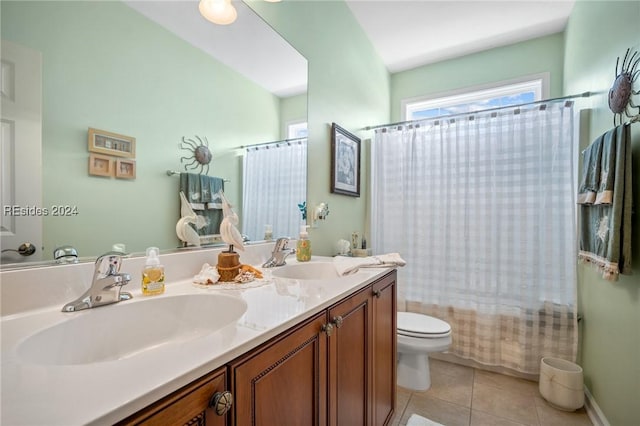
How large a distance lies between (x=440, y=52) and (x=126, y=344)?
3078mm

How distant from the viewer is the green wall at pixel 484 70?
92.2 inches

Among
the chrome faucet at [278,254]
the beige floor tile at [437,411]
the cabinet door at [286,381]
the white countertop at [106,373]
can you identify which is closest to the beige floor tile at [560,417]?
the beige floor tile at [437,411]

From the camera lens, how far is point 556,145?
6.38ft

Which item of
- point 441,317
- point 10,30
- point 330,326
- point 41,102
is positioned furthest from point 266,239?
point 441,317

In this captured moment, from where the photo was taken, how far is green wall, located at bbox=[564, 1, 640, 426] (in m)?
1.23

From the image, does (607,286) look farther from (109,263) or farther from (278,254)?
(109,263)

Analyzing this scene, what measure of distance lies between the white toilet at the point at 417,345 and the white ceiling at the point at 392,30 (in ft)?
5.39

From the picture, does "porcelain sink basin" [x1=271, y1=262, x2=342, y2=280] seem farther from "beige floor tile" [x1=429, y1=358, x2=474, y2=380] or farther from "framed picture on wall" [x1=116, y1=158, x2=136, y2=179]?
"beige floor tile" [x1=429, y1=358, x2=474, y2=380]

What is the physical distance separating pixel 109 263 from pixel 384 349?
118 cm

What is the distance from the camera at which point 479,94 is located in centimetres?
262

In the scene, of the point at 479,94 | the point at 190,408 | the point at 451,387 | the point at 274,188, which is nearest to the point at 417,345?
the point at 451,387

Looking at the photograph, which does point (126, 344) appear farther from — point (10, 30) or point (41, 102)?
point (10, 30)

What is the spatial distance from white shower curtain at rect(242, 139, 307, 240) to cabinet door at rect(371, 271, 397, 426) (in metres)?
0.63

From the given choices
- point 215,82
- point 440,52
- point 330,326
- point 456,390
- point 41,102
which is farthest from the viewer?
point 440,52
